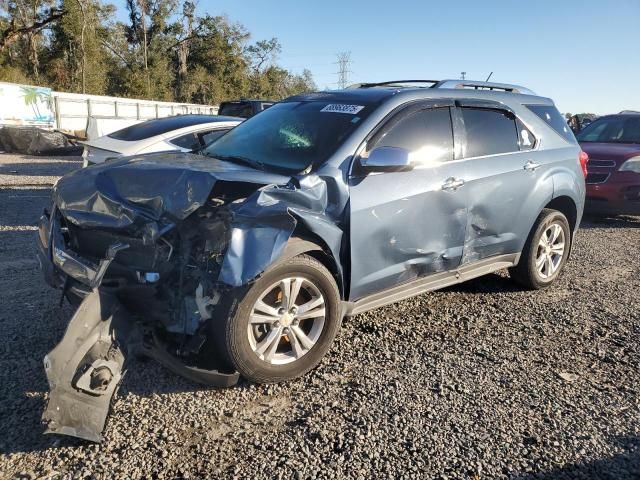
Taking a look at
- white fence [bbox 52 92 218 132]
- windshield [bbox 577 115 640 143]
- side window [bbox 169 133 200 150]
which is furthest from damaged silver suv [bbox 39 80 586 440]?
white fence [bbox 52 92 218 132]

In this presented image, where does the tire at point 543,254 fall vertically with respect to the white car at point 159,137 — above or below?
below

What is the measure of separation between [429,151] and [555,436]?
218 cm

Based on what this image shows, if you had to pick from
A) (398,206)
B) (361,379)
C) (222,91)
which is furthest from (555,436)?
(222,91)

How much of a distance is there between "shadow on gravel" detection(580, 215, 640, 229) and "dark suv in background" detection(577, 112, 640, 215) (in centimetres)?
25

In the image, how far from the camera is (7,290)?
15.1ft

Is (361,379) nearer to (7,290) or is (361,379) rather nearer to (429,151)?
(429,151)

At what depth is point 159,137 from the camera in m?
7.50

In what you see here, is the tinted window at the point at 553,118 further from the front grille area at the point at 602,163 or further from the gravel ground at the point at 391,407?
the front grille area at the point at 602,163

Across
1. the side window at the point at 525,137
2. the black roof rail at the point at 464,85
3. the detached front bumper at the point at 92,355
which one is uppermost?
the black roof rail at the point at 464,85

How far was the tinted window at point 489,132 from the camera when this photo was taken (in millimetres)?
4398

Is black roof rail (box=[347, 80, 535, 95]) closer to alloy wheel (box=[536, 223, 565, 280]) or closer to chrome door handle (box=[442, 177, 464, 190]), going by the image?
chrome door handle (box=[442, 177, 464, 190])

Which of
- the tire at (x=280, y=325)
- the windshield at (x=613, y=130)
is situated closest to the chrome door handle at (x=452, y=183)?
the tire at (x=280, y=325)

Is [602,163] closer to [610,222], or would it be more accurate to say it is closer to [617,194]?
[617,194]

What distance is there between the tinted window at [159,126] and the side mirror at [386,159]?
495 cm
